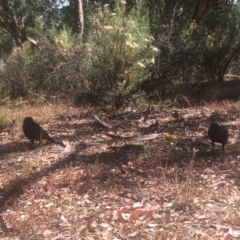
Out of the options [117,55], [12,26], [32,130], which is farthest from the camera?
[12,26]

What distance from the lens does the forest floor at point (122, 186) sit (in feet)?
11.0

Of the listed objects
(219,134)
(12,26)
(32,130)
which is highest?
(12,26)

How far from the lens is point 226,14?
11961mm

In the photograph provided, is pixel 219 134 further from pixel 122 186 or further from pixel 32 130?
pixel 32 130

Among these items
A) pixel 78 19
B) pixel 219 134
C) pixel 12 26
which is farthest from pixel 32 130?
pixel 12 26

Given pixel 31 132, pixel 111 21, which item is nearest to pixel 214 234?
pixel 31 132

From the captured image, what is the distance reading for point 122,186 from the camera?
4.06 m

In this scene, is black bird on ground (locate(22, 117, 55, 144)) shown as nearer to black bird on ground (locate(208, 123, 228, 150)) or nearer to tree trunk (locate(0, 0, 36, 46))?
black bird on ground (locate(208, 123, 228, 150))

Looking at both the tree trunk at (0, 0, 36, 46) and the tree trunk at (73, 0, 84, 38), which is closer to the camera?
the tree trunk at (73, 0, 84, 38)

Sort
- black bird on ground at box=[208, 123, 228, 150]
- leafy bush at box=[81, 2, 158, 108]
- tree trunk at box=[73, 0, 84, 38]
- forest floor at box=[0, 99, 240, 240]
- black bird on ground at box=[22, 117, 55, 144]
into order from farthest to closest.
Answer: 1. tree trunk at box=[73, 0, 84, 38]
2. leafy bush at box=[81, 2, 158, 108]
3. black bird on ground at box=[22, 117, 55, 144]
4. black bird on ground at box=[208, 123, 228, 150]
5. forest floor at box=[0, 99, 240, 240]

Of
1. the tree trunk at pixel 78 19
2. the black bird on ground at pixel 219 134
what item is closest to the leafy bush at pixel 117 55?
the black bird on ground at pixel 219 134

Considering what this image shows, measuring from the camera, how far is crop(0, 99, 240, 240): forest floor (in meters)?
3.34

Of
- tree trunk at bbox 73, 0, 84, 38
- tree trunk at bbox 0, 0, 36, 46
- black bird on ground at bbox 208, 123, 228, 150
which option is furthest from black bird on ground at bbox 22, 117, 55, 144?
tree trunk at bbox 0, 0, 36, 46

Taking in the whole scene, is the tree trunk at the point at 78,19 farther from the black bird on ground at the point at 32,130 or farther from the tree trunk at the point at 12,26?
the black bird on ground at the point at 32,130
